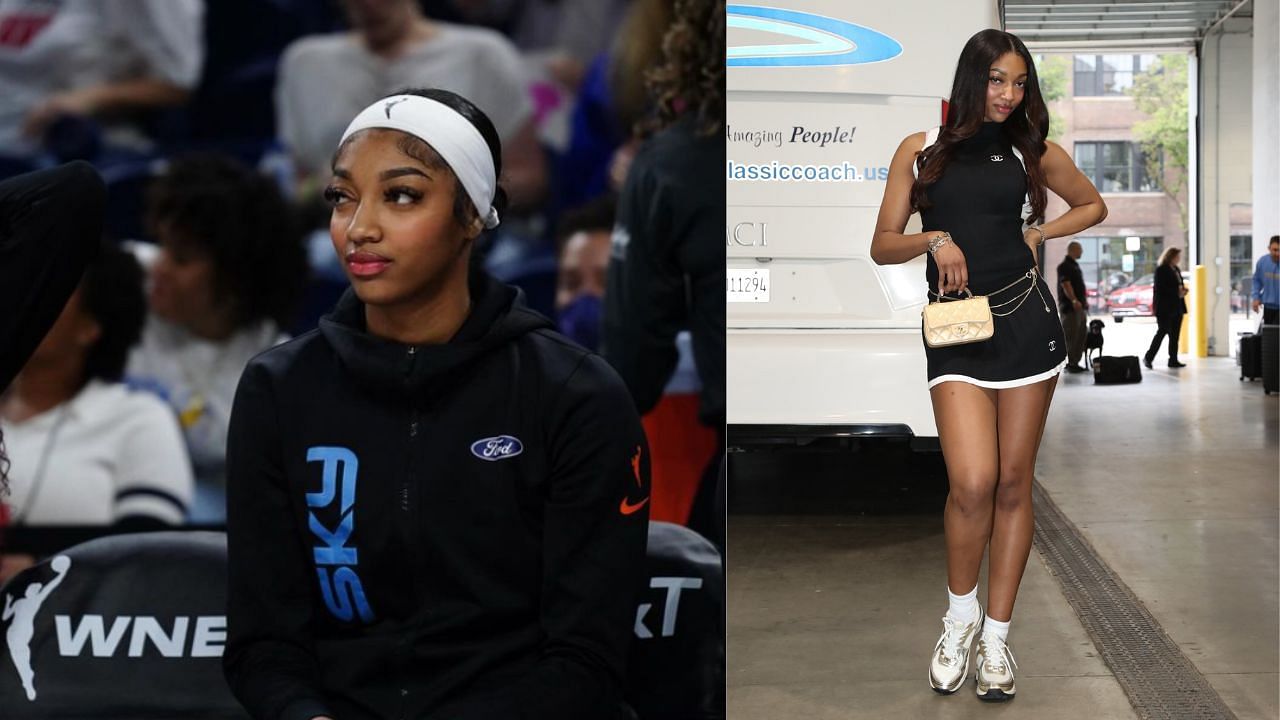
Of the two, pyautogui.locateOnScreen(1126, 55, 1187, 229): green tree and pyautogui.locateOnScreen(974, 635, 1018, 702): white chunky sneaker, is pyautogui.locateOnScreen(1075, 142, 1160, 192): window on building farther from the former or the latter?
pyautogui.locateOnScreen(974, 635, 1018, 702): white chunky sneaker

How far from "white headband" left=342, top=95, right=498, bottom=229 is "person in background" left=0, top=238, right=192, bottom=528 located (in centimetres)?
43

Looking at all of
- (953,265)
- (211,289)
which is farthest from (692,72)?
(953,265)

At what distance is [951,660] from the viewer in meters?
3.37

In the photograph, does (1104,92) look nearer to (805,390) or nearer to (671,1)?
(805,390)

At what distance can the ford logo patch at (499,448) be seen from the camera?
1625 mm

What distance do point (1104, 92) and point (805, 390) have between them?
14604 millimetres

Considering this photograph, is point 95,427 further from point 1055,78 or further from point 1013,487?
point 1055,78

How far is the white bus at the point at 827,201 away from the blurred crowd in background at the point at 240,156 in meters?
3.02

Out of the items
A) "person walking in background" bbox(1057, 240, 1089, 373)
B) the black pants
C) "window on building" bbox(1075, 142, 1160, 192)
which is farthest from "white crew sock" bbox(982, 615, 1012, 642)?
"window on building" bbox(1075, 142, 1160, 192)

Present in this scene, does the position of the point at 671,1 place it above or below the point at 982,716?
above

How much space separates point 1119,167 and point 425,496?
682 inches

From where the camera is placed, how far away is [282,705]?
1.60 metres

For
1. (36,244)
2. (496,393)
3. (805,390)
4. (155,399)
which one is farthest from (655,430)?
(805,390)

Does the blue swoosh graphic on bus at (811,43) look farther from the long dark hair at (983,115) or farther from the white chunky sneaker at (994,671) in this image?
the white chunky sneaker at (994,671)
